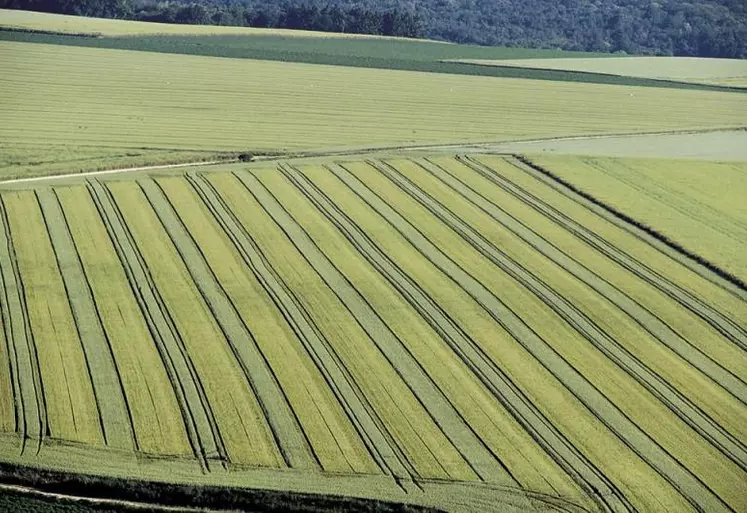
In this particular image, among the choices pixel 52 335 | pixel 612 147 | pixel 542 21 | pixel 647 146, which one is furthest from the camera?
pixel 542 21

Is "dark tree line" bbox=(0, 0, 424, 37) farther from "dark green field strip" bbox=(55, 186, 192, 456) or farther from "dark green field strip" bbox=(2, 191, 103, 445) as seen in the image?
"dark green field strip" bbox=(2, 191, 103, 445)

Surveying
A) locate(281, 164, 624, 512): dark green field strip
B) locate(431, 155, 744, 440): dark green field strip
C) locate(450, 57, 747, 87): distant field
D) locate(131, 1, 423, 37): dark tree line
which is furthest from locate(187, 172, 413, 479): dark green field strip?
locate(131, 1, 423, 37): dark tree line

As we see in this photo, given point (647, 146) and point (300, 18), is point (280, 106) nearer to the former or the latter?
point (647, 146)

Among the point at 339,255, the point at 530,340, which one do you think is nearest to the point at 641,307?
the point at 530,340

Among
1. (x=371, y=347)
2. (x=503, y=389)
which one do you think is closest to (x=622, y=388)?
(x=503, y=389)

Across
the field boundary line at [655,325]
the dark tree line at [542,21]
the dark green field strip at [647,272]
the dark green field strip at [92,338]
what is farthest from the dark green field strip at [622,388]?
the dark tree line at [542,21]

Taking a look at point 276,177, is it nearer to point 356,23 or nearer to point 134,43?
point 134,43
